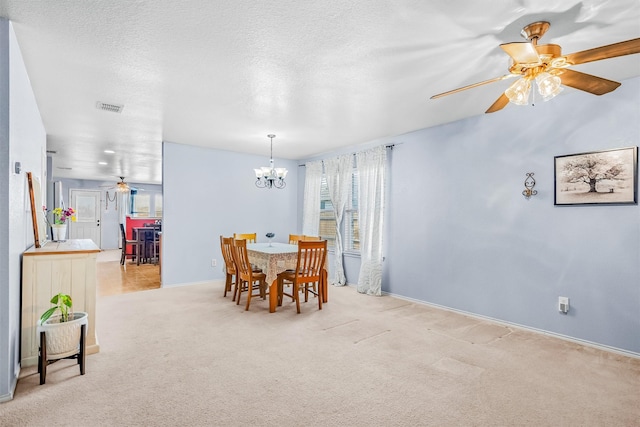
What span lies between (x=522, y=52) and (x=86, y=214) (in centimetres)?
1270

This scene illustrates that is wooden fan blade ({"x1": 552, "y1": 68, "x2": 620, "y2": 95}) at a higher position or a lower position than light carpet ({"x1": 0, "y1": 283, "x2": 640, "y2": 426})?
higher

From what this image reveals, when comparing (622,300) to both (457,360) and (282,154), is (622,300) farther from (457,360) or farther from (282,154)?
(282,154)

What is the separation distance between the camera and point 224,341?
3174 mm

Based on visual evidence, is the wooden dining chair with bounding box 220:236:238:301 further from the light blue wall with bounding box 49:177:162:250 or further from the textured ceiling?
the light blue wall with bounding box 49:177:162:250

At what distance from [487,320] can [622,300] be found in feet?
4.12

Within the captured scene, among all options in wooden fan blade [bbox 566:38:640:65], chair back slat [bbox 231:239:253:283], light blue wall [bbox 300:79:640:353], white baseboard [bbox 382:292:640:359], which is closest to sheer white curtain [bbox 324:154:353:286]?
light blue wall [bbox 300:79:640:353]

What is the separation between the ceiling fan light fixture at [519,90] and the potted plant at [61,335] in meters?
3.41

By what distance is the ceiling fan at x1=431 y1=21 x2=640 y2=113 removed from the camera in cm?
176

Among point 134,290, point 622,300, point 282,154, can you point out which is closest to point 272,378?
point 622,300

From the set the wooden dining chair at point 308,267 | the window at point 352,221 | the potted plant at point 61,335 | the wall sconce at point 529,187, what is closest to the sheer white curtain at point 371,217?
the window at point 352,221

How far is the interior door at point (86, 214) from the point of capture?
10781 millimetres

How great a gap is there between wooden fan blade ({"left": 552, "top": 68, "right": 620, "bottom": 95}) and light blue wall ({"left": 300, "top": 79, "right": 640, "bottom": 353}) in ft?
4.08

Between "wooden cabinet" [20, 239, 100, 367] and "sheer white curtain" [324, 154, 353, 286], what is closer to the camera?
"wooden cabinet" [20, 239, 100, 367]

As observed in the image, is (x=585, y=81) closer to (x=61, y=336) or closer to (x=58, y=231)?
(x=61, y=336)
